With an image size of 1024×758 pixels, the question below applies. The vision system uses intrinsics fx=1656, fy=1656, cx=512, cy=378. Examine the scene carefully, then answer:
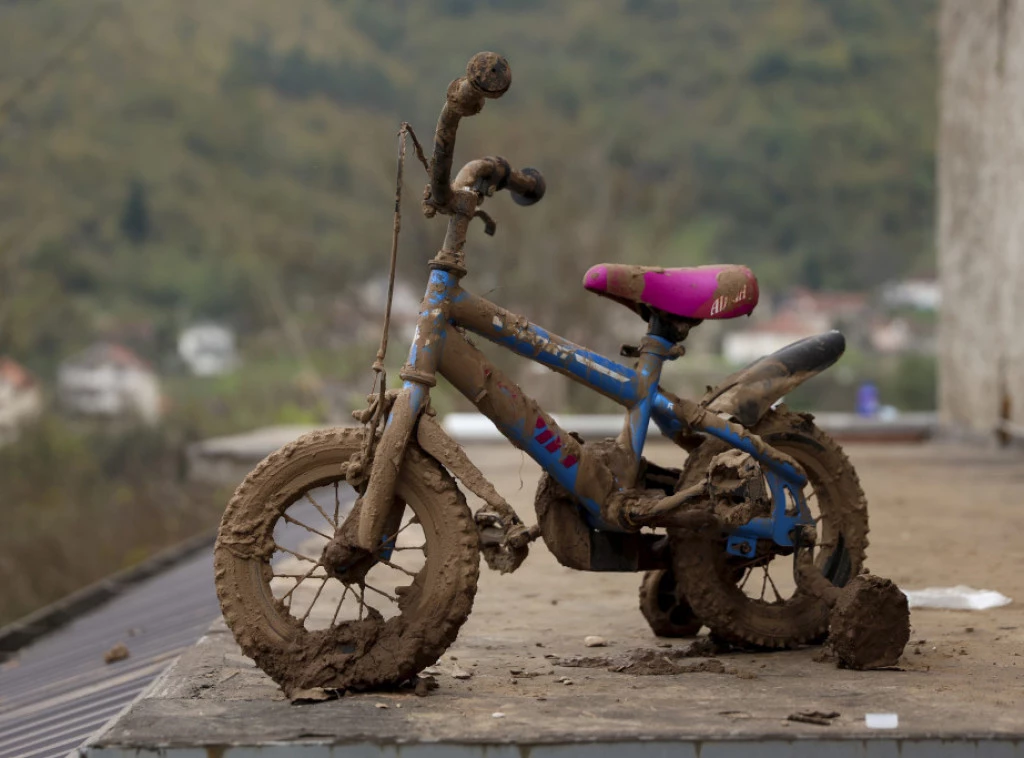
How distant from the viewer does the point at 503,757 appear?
3.79m

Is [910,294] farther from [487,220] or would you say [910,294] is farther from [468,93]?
[468,93]

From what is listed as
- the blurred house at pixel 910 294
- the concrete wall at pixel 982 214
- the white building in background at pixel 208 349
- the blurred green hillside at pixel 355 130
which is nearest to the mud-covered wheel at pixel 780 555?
the concrete wall at pixel 982 214

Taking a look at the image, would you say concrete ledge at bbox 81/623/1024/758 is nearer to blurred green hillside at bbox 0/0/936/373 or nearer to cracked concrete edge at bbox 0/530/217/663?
cracked concrete edge at bbox 0/530/217/663

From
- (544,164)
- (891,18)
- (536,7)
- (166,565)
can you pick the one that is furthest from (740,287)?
(536,7)

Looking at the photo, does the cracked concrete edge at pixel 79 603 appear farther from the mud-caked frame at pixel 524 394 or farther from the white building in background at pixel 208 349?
the white building in background at pixel 208 349

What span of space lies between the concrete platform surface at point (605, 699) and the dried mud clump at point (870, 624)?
0.25 feet

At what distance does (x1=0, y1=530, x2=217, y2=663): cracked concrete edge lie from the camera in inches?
350

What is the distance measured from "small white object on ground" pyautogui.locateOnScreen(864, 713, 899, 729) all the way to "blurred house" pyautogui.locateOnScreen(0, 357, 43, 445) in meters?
28.4

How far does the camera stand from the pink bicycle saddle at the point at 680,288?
199 inches

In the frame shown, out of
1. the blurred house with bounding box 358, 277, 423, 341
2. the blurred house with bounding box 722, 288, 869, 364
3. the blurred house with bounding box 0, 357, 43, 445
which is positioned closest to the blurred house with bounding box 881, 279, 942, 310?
the blurred house with bounding box 722, 288, 869, 364

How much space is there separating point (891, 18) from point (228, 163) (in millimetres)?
29138

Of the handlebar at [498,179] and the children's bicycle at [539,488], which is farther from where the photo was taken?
the handlebar at [498,179]

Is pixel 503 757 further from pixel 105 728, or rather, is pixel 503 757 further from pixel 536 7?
pixel 536 7

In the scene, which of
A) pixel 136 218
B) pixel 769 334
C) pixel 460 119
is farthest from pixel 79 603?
pixel 136 218
